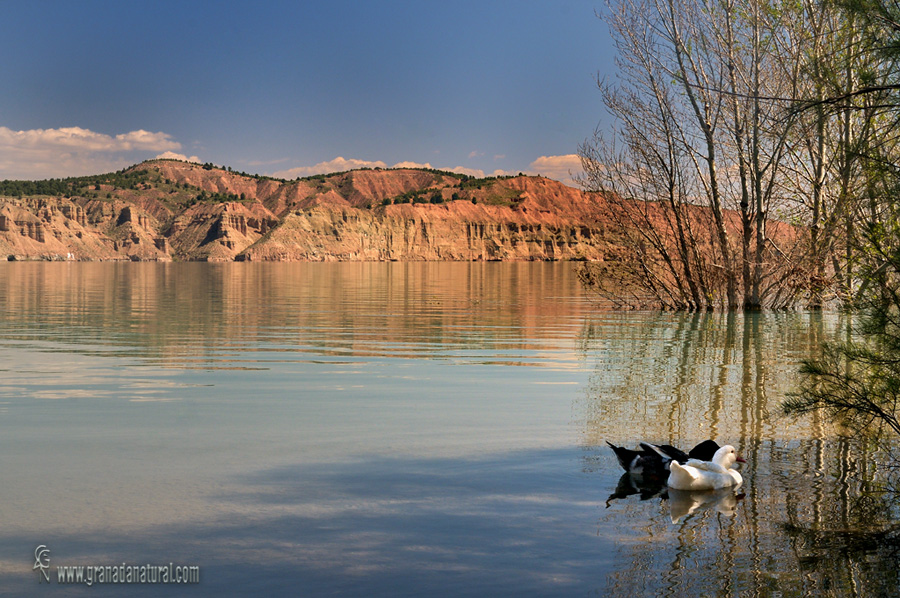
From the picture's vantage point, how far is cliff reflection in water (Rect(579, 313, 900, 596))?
541 centimetres

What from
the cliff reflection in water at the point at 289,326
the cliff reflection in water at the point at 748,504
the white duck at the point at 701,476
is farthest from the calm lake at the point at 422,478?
the cliff reflection in water at the point at 289,326

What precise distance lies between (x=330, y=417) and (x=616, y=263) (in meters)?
19.5

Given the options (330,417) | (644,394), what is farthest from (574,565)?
(644,394)

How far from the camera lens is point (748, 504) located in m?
6.88

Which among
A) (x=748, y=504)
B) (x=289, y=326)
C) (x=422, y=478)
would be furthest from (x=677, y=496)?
(x=289, y=326)

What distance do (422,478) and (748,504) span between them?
314 cm

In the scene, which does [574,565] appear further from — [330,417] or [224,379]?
[224,379]

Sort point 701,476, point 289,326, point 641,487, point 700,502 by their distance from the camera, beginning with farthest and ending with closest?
1. point 289,326
2. point 641,487
3. point 701,476
4. point 700,502

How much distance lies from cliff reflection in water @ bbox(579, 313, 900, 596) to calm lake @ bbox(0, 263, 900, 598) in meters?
0.03

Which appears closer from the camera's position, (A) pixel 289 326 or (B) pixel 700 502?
(B) pixel 700 502

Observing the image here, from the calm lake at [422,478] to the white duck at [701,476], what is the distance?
146 millimetres

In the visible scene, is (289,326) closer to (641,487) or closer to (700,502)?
(641,487)

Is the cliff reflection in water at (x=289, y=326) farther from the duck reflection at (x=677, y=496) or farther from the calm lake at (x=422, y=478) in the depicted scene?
the duck reflection at (x=677, y=496)

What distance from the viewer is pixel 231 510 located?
6984 millimetres
